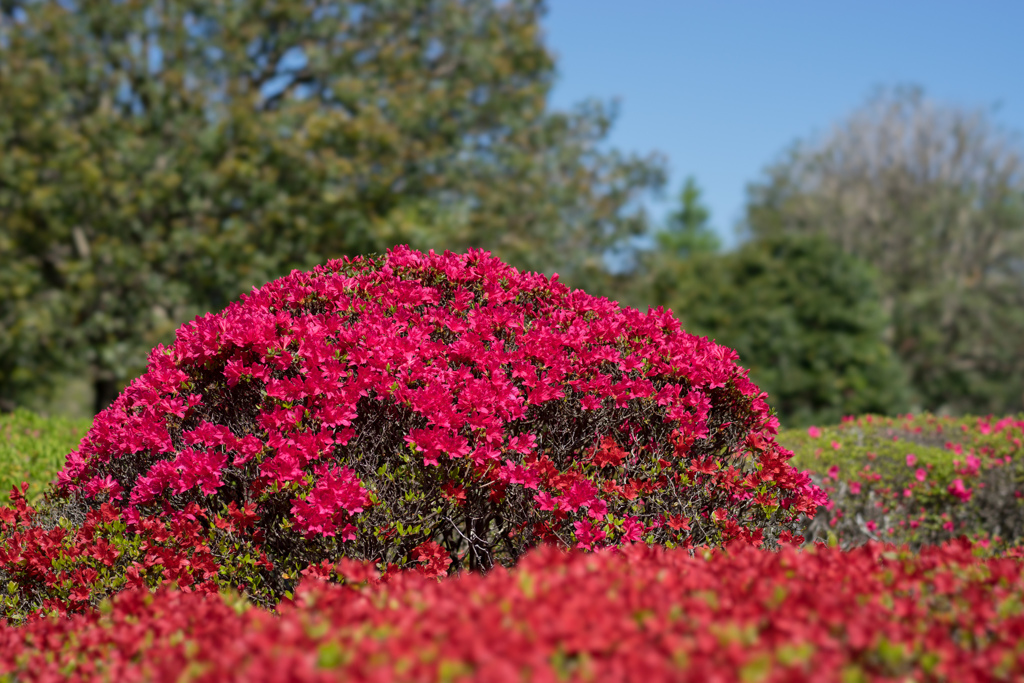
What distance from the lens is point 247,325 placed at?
3762 millimetres

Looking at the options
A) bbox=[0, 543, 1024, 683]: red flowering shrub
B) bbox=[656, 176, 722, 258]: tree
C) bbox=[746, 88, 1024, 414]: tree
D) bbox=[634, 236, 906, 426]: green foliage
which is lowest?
bbox=[0, 543, 1024, 683]: red flowering shrub

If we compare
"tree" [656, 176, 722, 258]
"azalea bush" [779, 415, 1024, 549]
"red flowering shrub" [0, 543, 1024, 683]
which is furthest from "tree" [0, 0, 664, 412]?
"tree" [656, 176, 722, 258]

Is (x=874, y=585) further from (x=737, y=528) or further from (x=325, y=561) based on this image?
(x=325, y=561)

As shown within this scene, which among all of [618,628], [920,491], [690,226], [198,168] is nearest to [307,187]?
[198,168]

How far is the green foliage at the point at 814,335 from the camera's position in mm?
16234

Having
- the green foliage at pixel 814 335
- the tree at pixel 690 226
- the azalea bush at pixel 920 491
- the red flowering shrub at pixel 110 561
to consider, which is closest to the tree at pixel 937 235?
the green foliage at pixel 814 335

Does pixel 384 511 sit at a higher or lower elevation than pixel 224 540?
higher

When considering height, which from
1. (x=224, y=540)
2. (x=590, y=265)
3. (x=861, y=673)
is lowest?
(x=224, y=540)

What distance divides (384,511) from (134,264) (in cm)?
1046

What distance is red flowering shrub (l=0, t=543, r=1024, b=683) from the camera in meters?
1.78

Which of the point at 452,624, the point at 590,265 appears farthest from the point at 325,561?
the point at 590,265

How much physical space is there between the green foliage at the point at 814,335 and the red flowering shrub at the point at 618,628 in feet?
45.7

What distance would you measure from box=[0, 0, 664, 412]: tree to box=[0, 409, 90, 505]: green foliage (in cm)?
474

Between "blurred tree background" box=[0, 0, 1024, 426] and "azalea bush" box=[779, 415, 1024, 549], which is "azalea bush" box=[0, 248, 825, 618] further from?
"blurred tree background" box=[0, 0, 1024, 426]
